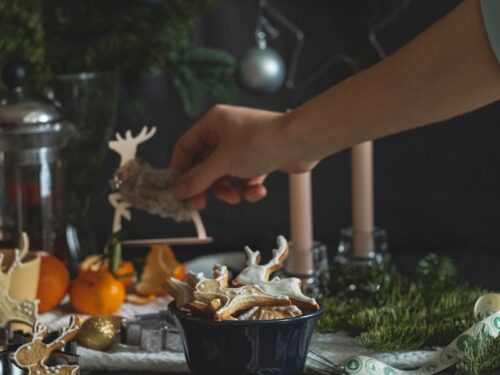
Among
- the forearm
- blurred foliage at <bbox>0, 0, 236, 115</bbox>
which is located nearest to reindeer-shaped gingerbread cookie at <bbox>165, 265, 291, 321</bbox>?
the forearm

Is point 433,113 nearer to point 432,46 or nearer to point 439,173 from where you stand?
point 432,46

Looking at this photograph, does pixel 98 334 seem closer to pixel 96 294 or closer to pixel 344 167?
pixel 96 294

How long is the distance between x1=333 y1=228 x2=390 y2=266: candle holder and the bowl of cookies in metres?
0.43

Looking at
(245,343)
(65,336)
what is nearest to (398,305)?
(245,343)

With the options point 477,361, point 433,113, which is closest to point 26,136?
point 433,113

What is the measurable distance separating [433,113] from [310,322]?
10.1 inches

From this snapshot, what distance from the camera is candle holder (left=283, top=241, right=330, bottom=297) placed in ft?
3.98

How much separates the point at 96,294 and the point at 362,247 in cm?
36

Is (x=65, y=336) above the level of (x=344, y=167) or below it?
below

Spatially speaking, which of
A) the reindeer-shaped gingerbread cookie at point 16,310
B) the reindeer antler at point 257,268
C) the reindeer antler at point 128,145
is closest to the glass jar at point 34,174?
the reindeer antler at point 128,145

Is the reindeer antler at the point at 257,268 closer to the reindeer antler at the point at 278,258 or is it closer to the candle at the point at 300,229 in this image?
the reindeer antler at the point at 278,258

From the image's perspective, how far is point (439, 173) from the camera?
1.76 m

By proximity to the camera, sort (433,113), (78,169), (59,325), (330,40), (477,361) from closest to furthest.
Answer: (477,361), (433,113), (59,325), (78,169), (330,40)

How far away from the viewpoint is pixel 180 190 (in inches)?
48.5
